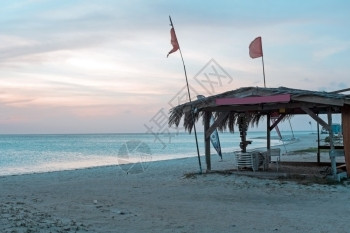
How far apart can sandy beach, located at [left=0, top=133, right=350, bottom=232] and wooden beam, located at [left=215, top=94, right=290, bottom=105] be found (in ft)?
5.78

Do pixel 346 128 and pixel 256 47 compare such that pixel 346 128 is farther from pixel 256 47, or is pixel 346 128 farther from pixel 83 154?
pixel 83 154

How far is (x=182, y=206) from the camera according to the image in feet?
23.9

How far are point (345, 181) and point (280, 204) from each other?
3.05 metres

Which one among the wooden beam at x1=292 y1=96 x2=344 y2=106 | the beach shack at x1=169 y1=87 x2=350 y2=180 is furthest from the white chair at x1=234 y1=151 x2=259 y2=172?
the wooden beam at x1=292 y1=96 x2=344 y2=106

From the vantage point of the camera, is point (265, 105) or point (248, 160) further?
point (248, 160)

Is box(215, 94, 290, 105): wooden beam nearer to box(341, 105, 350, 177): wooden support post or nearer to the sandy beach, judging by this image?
box(341, 105, 350, 177): wooden support post

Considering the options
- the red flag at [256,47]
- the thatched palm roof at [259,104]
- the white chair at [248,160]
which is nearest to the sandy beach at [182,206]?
the white chair at [248,160]

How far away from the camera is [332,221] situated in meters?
6.01

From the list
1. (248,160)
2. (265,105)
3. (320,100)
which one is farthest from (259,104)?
(320,100)

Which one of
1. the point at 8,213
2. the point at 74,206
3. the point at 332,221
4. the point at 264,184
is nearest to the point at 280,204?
the point at 332,221

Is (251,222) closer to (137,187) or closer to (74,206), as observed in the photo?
(74,206)

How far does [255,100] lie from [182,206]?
373cm

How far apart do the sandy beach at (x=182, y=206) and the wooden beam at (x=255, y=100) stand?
176 cm

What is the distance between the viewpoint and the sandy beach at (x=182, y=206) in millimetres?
5643
